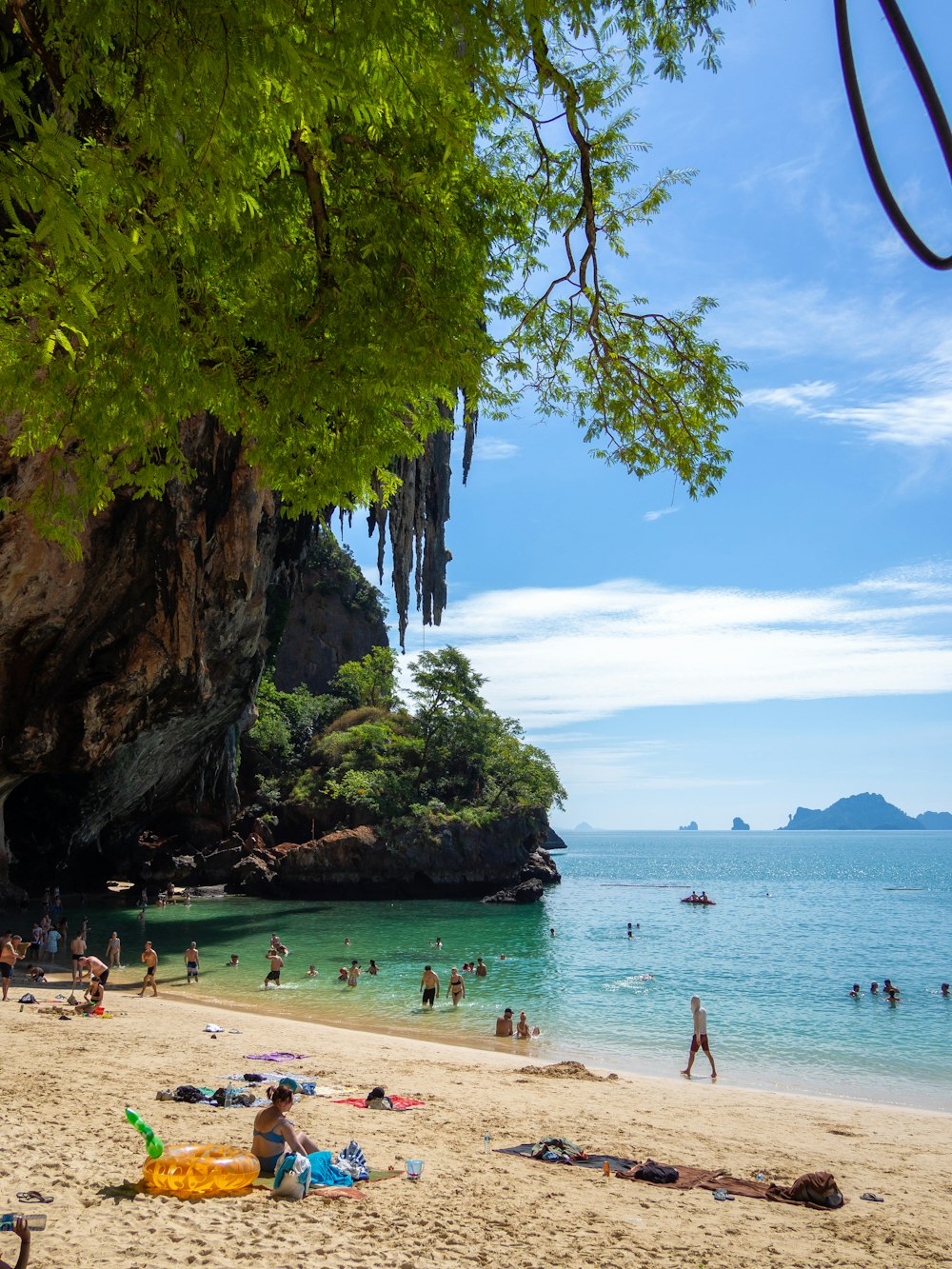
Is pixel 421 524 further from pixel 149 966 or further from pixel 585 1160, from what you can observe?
pixel 585 1160

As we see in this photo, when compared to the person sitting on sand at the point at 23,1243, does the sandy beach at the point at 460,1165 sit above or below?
below

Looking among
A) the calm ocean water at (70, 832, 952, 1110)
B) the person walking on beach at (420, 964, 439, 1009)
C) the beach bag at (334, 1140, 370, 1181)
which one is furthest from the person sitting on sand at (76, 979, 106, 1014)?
the beach bag at (334, 1140, 370, 1181)

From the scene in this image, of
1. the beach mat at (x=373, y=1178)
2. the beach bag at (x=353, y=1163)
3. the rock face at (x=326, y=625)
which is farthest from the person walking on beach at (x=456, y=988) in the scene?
the rock face at (x=326, y=625)

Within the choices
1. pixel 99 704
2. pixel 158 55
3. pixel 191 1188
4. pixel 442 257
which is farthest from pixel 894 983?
pixel 158 55

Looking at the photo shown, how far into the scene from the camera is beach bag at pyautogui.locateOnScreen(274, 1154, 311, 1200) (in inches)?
234

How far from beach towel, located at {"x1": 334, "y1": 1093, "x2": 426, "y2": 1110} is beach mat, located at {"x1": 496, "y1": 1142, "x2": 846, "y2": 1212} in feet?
6.49

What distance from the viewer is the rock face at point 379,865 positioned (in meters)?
46.4

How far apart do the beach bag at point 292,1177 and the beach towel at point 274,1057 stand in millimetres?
6933

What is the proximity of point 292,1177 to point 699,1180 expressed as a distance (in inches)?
150

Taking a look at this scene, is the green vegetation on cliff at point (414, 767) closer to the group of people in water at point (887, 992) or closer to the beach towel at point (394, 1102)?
the group of people in water at point (887, 992)

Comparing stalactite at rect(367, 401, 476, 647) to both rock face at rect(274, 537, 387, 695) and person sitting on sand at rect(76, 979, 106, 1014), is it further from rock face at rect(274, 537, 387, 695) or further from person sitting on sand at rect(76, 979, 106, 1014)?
rock face at rect(274, 537, 387, 695)

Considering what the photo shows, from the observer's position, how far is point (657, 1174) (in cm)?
750

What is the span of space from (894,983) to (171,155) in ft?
110

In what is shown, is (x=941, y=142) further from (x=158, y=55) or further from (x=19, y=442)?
(x=19, y=442)
